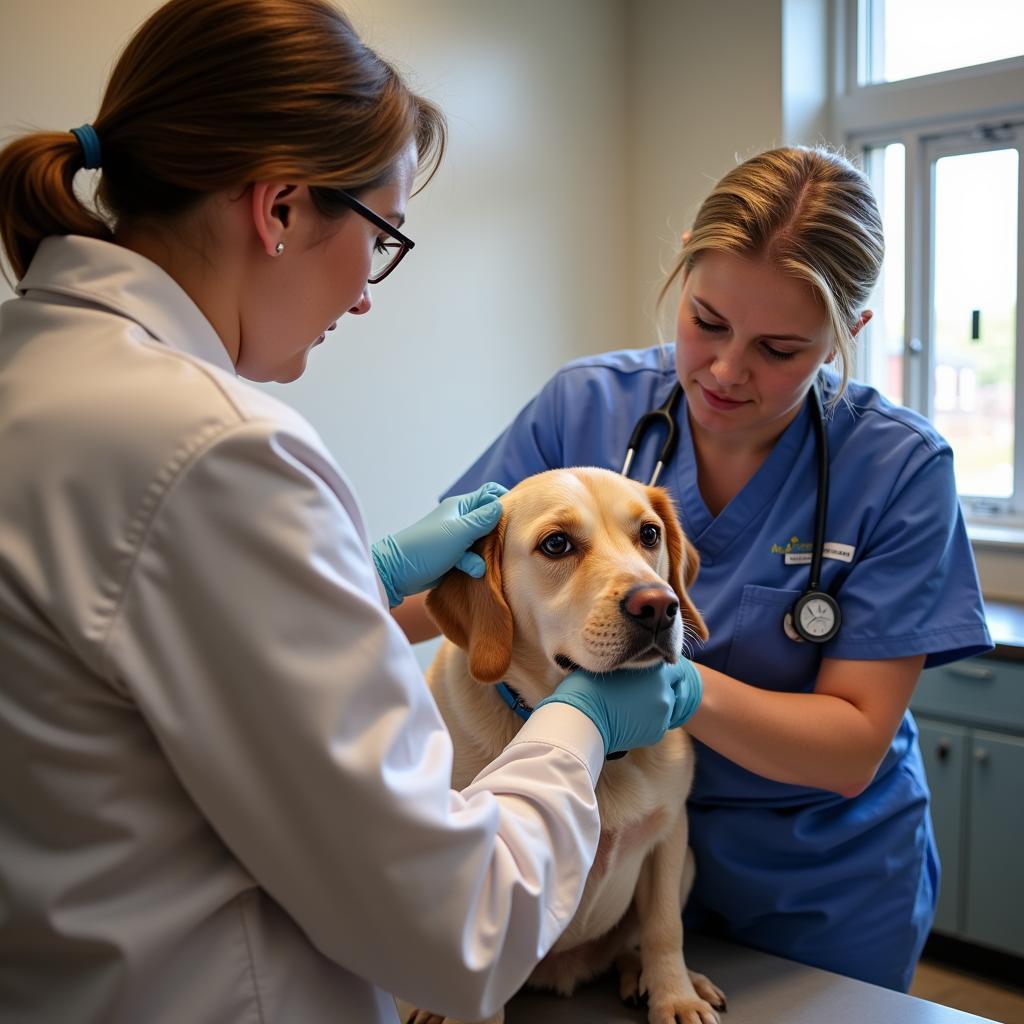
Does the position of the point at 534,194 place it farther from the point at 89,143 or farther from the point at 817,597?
the point at 89,143

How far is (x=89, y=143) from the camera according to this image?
870mm

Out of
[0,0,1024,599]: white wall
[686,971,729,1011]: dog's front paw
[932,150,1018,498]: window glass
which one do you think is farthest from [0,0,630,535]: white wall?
[686,971,729,1011]: dog's front paw

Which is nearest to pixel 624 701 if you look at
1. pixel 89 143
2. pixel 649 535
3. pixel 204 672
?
pixel 649 535

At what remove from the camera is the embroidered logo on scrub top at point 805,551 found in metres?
1.44

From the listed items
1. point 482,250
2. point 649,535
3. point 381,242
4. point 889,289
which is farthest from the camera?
point 889,289

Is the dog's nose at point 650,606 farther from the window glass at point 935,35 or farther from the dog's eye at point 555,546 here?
the window glass at point 935,35

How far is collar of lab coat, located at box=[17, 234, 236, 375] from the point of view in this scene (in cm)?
80

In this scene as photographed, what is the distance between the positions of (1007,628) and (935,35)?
208cm

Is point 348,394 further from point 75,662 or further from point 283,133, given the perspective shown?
point 75,662

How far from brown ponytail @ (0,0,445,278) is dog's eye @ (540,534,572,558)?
556 mm

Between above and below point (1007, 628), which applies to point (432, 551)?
above

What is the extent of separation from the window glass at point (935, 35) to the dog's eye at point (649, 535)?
9.09 feet

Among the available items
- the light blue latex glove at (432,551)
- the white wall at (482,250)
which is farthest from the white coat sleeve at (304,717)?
the white wall at (482,250)

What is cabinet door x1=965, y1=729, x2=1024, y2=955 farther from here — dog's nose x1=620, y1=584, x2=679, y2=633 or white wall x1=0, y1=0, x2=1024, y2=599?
dog's nose x1=620, y1=584, x2=679, y2=633
